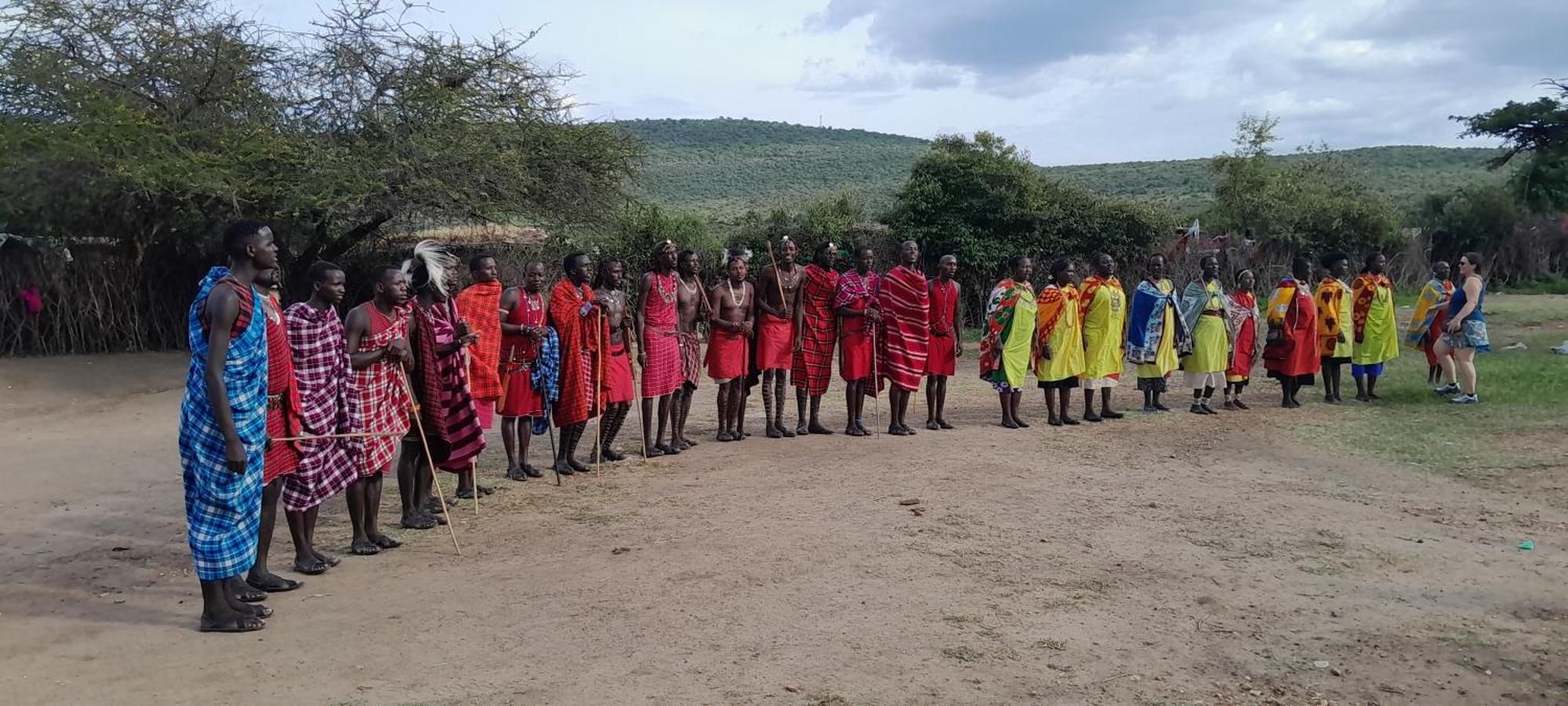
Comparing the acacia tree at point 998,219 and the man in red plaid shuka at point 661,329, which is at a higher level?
the acacia tree at point 998,219

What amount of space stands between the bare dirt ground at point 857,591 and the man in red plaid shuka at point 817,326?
1.50m

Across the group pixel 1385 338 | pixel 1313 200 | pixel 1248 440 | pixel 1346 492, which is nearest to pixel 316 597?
pixel 1346 492

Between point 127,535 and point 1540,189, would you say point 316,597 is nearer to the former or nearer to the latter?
point 127,535

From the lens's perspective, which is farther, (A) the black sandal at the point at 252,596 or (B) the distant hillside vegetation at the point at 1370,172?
(B) the distant hillside vegetation at the point at 1370,172

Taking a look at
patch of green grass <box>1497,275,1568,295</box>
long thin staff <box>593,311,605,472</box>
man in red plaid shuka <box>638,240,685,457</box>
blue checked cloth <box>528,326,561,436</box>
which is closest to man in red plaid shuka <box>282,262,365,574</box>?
blue checked cloth <box>528,326,561,436</box>

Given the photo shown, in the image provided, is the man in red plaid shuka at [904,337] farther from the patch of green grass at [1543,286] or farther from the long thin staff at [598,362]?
the patch of green grass at [1543,286]

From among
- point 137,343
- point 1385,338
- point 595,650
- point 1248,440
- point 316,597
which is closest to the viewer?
point 595,650

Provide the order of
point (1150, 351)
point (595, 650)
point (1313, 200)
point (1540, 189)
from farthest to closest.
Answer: point (1313, 200), point (1540, 189), point (1150, 351), point (595, 650)

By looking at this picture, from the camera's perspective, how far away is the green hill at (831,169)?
45.5 meters

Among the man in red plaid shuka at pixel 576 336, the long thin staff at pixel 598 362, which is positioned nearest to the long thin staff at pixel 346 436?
the man in red plaid shuka at pixel 576 336

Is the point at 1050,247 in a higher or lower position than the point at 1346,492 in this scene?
higher

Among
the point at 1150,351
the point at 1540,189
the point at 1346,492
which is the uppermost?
the point at 1540,189

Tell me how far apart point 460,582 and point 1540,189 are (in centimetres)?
2119

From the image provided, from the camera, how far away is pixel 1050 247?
70.3ft
